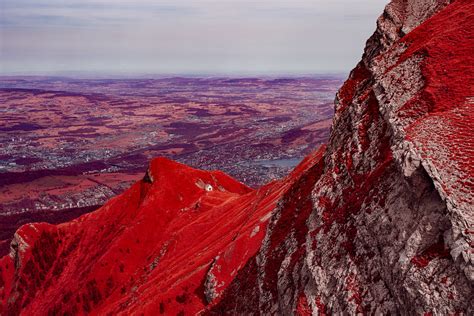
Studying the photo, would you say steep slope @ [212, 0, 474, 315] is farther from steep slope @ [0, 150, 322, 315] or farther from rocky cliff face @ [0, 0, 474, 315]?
steep slope @ [0, 150, 322, 315]

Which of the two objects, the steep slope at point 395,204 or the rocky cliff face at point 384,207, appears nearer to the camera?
the steep slope at point 395,204

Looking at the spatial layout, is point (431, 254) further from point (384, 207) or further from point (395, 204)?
point (384, 207)

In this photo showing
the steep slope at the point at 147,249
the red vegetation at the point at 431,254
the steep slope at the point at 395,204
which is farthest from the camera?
the steep slope at the point at 147,249

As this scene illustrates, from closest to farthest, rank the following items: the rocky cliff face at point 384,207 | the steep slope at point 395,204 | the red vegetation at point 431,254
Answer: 1. the red vegetation at point 431,254
2. the steep slope at point 395,204
3. the rocky cliff face at point 384,207

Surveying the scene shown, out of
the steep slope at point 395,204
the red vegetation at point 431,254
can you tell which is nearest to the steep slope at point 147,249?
the steep slope at point 395,204

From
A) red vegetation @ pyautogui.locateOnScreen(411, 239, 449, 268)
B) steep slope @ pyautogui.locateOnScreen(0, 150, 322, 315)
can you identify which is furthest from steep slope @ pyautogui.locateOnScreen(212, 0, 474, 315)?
steep slope @ pyautogui.locateOnScreen(0, 150, 322, 315)

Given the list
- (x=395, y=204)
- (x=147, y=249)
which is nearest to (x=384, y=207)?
(x=395, y=204)

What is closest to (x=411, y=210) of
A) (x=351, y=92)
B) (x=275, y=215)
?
(x=275, y=215)

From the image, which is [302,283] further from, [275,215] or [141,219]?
[141,219]

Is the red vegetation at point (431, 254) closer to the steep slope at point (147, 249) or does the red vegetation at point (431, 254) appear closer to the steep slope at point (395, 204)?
the steep slope at point (395, 204)

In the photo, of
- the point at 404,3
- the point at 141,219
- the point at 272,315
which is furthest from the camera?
the point at 141,219

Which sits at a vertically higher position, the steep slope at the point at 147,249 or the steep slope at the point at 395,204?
the steep slope at the point at 395,204
